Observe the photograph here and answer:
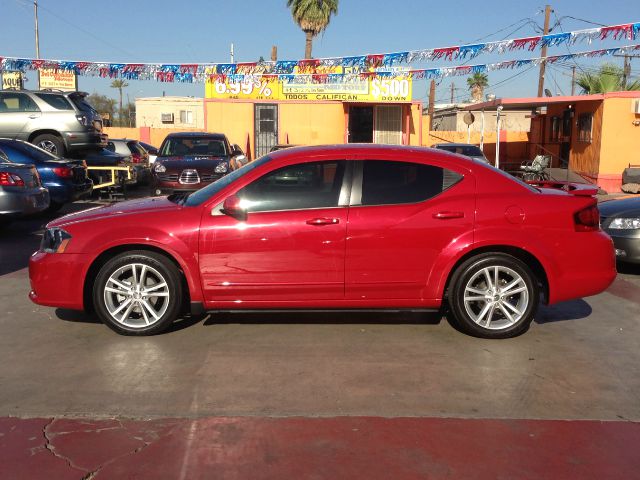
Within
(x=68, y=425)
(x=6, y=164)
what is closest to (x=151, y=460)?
(x=68, y=425)

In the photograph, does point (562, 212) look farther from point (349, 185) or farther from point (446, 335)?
point (349, 185)

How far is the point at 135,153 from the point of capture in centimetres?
1981

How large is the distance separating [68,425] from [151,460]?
27.9 inches

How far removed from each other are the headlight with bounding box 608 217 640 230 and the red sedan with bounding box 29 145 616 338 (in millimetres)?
2935

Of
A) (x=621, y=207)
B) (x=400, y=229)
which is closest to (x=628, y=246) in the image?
(x=621, y=207)

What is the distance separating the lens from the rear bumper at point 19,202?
31.1 feet

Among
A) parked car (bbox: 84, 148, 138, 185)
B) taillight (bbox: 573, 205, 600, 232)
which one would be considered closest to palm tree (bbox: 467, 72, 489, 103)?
parked car (bbox: 84, 148, 138, 185)

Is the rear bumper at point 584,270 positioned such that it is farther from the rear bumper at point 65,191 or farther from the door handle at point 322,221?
the rear bumper at point 65,191

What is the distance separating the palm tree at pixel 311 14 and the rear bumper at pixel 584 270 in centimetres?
2810

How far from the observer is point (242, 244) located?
507 cm

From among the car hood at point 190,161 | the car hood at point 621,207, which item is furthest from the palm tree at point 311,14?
the car hood at point 621,207

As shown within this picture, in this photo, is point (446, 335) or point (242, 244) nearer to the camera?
point (242, 244)

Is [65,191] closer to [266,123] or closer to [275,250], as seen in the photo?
[275,250]

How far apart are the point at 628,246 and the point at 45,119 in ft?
40.6
